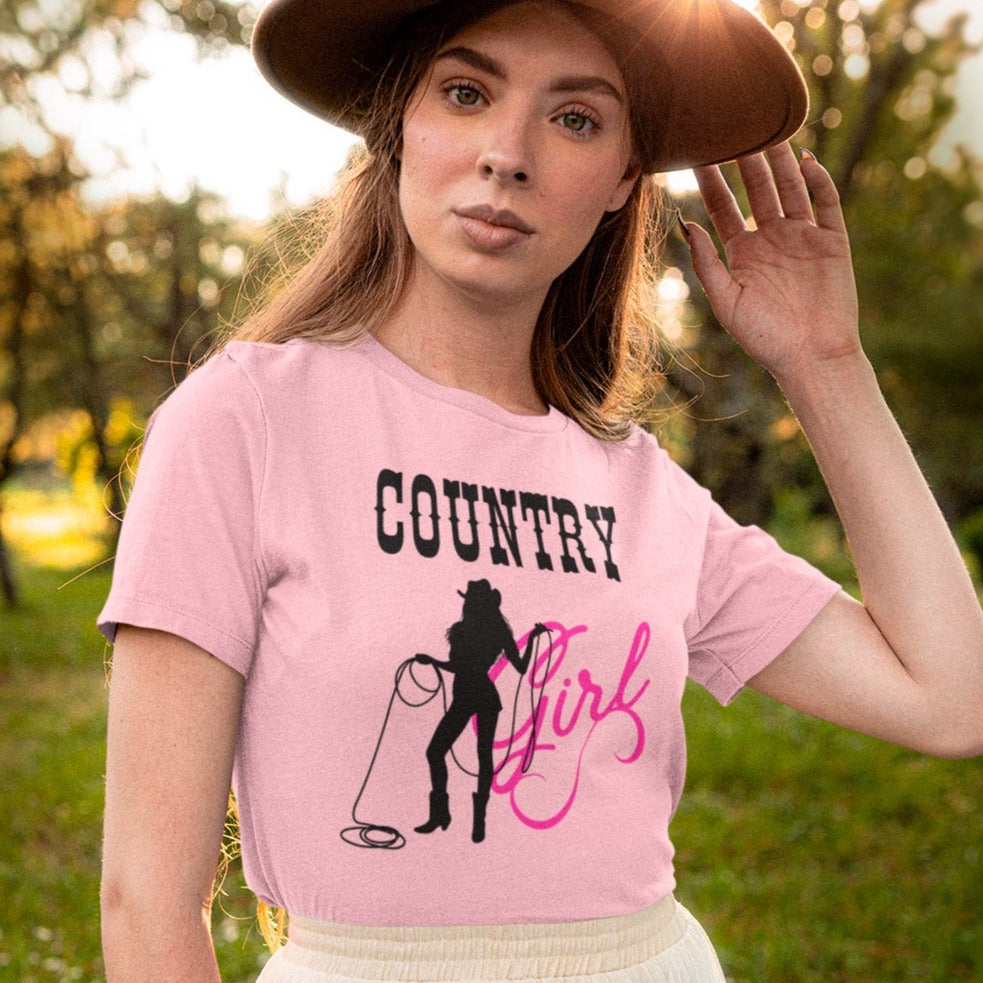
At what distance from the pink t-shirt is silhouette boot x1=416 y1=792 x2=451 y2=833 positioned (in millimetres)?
10

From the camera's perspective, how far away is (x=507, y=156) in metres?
1.71

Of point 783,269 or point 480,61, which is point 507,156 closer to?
point 480,61

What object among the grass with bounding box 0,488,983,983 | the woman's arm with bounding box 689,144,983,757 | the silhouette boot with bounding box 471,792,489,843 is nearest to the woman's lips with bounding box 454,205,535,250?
the woman's arm with bounding box 689,144,983,757

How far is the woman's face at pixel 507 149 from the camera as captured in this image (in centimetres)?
173

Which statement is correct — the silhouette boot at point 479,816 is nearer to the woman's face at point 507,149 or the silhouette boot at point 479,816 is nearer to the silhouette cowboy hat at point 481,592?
A: the silhouette cowboy hat at point 481,592

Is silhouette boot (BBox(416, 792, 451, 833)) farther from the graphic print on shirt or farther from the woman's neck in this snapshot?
the woman's neck

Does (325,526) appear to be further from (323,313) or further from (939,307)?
(939,307)

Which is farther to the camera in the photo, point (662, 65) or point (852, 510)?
point (852, 510)

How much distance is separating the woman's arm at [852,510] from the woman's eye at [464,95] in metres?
0.61

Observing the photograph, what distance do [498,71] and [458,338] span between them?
1.25 feet

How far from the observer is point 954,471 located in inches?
1072

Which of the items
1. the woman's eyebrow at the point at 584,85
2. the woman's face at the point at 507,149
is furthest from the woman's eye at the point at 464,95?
the woman's eyebrow at the point at 584,85

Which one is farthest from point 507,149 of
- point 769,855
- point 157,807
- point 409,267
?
point 769,855

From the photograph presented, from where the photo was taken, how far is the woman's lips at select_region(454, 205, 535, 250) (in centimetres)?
172
